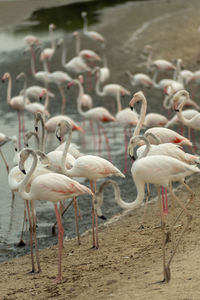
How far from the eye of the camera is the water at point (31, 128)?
8.03 meters

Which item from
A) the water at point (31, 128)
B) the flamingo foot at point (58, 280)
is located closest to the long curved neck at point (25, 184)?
the flamingo foot at point (58, 280)

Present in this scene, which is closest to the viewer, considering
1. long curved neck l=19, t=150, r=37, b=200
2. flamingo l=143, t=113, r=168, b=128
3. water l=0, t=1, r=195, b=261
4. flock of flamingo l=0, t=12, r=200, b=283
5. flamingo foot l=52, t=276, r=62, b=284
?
flock of flamingo l=0, t=12, r=200, b=283

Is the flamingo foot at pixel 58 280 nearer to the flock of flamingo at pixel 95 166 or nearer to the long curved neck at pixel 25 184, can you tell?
the flock of flamingo at pixel 95 166

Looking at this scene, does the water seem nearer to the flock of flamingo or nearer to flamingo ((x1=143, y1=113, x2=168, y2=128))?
the flock of flamingo

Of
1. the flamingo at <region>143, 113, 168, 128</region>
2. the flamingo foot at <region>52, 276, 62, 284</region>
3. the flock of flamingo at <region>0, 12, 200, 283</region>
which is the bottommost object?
the flamingo foot at <region>52, 276, 62, 284</region>

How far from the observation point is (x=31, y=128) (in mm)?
12672

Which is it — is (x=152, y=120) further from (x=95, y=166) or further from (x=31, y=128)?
(x=95, y=166)

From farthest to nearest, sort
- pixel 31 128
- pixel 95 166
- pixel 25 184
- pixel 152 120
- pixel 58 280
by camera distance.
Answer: pixel 31 128 < pixel 152 120 < pixel 95 166 < pixel 25 184 < pixel 58 280

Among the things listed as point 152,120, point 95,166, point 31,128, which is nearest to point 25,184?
point 95,166

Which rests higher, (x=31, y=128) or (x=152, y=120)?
(x=152, y=120)

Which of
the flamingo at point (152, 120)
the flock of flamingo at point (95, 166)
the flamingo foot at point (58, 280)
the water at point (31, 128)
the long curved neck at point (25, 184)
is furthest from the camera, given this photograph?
the flamingo at point (152, 120)

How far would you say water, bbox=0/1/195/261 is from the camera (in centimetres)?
803

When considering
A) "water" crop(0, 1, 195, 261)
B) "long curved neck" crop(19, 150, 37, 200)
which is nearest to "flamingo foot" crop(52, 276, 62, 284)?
"long curved neck" crop(19, 150, 37, 200)

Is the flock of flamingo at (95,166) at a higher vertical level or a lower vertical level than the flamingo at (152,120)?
higher
